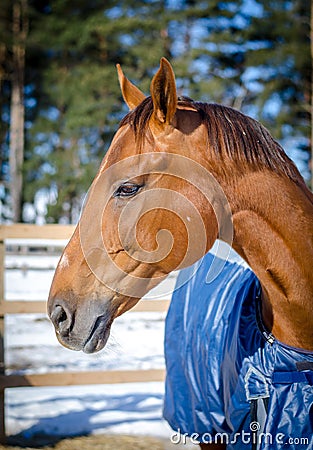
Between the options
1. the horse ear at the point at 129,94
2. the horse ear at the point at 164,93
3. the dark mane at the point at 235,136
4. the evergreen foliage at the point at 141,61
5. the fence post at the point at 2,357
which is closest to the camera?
the horse ear at the point at 164,93

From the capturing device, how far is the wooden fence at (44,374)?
2.94 m

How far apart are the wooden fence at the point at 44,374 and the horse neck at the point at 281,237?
5.73 ft

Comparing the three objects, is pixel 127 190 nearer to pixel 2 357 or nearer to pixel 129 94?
pixel 129 94

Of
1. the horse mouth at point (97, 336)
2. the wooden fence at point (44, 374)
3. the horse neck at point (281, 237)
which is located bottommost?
the wooden fence at point (44, 374)

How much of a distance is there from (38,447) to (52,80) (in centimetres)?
1437

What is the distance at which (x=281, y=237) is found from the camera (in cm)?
126

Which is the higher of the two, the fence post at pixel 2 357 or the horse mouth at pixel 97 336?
the horse mouth at pixel 97 336

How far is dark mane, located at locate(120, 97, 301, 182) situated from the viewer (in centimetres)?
125

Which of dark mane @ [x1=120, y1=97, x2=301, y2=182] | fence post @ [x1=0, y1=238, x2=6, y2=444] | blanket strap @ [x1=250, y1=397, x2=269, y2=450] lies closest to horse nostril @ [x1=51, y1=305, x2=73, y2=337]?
dark mane @ [x1=120, y1=97, x2=301, y2=182]

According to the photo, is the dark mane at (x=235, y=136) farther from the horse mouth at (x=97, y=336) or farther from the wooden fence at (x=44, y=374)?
the wooden fence at (x=44, y=374)

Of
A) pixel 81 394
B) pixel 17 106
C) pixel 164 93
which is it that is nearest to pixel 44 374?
pixel 81 394

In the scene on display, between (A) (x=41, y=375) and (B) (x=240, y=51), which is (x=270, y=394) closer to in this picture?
(A) (x=41, y=375)

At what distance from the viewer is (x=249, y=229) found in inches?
50.5

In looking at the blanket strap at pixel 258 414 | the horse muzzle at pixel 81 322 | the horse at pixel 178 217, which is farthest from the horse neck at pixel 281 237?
the horse muzzle at pixel 81 322
